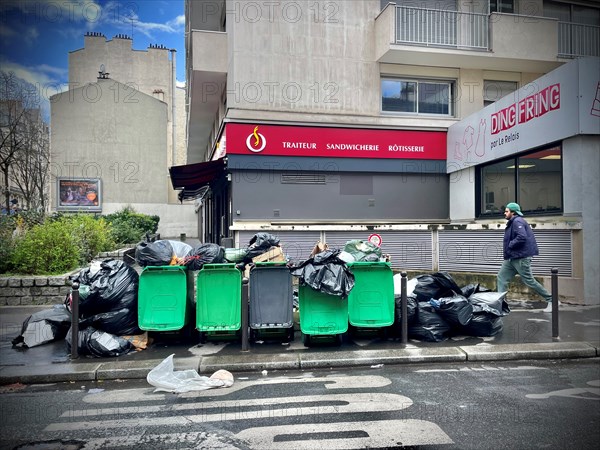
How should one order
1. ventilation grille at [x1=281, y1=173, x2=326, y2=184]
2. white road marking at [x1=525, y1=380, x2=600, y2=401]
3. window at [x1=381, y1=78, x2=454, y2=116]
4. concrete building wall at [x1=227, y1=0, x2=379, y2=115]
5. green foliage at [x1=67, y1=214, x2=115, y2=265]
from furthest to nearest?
window at [x1=381, y1=78, x2=454, y2=116], ventilation grille at [x1=281, y1=173, x2=326, y2=184], concrete building wall at [x1=227, y1=0, x2=379, y2=115], green foliage at [x1=67, y1=214, x2=115, y2=265], white road marking at [x1=525, y1=380, x2=600, y2=401]

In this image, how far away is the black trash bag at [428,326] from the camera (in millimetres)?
6055

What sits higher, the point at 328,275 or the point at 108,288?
the point at 328,275

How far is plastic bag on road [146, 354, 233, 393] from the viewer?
452cm

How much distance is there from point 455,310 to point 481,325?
512mm

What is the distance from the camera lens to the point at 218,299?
227 inches

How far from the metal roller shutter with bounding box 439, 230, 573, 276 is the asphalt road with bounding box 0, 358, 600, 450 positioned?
4.08 meters

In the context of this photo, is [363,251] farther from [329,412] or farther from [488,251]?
[488,251]

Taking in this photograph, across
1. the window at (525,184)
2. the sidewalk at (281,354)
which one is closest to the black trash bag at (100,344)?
the sidewalk at (281,354)

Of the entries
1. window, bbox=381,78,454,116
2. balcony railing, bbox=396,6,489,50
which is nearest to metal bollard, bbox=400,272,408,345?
window, bbox=381,78,454,116

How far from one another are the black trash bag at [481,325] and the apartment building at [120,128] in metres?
32.3

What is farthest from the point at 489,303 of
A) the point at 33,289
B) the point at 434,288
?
the point at 33,289

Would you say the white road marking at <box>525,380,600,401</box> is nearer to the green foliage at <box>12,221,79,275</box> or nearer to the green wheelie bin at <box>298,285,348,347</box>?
the green wheelie bin at <box>298,285,348,347</box>

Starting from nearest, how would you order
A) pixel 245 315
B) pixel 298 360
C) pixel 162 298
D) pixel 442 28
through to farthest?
pixel 298 360 < pixel 245 315 < pixel 162 298 < pixel 442 28

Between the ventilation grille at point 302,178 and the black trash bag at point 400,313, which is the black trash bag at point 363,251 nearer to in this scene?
the black trash bag at point 400,313
